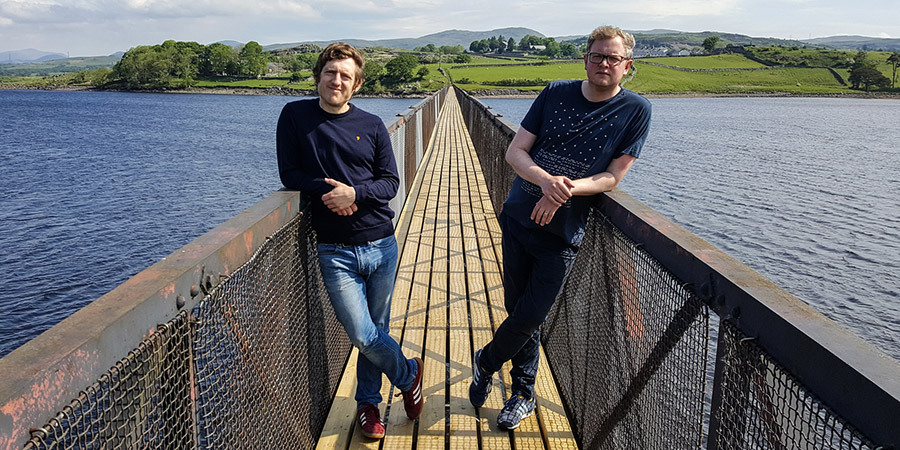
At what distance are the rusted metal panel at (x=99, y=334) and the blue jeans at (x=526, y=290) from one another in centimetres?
127

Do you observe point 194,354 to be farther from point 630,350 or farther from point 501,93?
point 501,93

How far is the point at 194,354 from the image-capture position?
1.94m

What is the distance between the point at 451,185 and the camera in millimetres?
10836

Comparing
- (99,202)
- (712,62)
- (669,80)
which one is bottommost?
(99,202)

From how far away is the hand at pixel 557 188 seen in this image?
2654 millimetres

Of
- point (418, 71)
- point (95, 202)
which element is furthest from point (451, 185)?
point (418, 71)

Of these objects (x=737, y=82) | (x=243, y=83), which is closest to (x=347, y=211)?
(x=737, y=82)

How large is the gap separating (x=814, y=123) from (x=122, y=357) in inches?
2456

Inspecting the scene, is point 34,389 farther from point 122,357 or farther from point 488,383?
point 488,383

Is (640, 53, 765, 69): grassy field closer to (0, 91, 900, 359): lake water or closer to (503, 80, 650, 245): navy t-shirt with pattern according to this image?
(0, 91, 900, 359): lake water

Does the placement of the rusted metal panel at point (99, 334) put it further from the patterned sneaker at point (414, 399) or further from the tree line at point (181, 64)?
the tree line at point (181, 64)

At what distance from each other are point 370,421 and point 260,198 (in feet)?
72.3

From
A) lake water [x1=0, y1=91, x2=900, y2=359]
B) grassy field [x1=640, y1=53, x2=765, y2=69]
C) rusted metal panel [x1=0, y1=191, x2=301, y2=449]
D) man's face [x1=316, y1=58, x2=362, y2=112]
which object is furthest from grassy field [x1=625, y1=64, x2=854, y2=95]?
rusted metal panel [x1=0, y1=191, x2=301, y2=449]

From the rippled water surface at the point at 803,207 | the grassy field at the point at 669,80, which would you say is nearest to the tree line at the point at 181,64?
the grassy field at the point at 669,80
